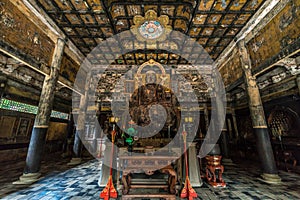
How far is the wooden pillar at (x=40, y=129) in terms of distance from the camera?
432 cm

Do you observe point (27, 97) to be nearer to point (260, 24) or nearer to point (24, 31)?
point (24, 31)

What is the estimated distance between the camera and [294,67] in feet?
14.6

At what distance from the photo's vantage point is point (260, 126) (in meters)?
4.68

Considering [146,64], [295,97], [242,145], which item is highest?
[146,64]

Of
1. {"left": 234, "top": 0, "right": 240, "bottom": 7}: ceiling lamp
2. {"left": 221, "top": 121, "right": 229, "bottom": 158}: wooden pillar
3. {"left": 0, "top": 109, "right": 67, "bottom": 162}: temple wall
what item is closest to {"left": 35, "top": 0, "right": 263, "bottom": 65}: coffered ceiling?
{"left": 234, "top": 0, "right": 240, "bottom": 7}: ceiling lamp

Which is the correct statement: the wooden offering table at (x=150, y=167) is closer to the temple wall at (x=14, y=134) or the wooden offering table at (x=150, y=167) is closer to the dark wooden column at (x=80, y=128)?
the dark wooden column at (x=80, y=128)

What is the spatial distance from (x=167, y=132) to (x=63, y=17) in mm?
6340

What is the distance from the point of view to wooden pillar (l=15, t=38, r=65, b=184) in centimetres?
432

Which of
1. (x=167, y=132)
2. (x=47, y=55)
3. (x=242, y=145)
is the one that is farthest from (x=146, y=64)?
(x=242, y=145)

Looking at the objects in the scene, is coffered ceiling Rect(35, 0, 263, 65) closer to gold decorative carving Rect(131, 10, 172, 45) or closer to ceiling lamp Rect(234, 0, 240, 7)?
ceiling lamp Rect(234, 0, 240, 7)

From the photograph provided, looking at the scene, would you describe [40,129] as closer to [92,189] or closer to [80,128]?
[80,128]

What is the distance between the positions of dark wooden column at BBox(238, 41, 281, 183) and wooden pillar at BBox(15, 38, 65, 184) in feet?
Result: 25.2

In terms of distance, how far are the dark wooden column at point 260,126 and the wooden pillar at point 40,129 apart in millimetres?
7679

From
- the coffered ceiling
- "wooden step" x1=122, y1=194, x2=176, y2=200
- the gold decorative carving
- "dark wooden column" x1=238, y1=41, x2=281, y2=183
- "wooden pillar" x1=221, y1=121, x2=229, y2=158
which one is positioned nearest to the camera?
"wooden step" x1=122, y1=194, x2=176, y2=200
